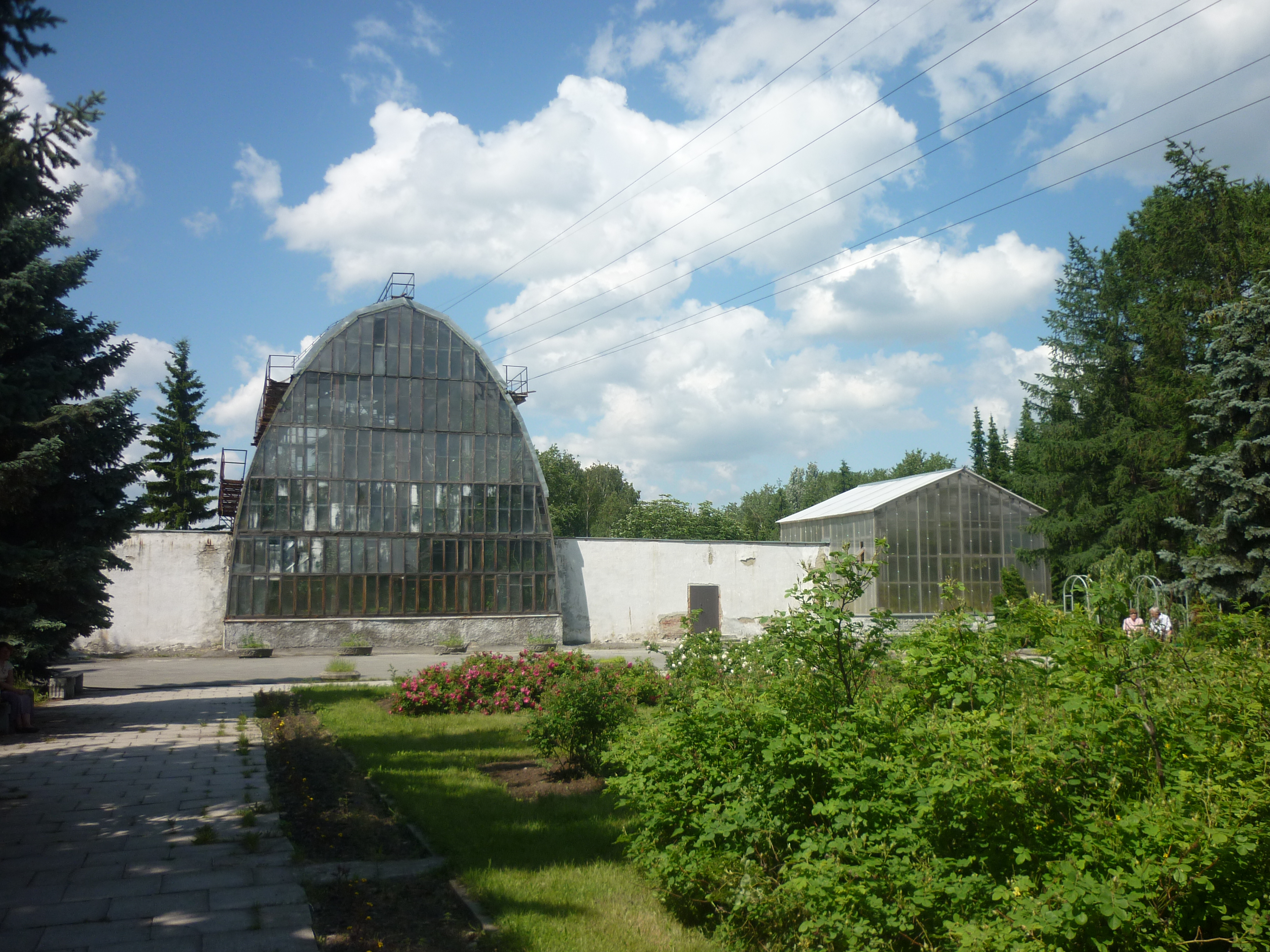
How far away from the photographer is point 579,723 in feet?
29.4

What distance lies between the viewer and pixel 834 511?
3375 cm

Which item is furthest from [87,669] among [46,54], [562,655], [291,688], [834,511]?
[834,511]

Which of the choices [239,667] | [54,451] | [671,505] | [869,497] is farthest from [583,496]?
[54,451]

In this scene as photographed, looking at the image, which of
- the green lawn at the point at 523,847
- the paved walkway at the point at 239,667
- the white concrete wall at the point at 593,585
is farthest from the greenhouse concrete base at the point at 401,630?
the green lawn at the point at 523,847

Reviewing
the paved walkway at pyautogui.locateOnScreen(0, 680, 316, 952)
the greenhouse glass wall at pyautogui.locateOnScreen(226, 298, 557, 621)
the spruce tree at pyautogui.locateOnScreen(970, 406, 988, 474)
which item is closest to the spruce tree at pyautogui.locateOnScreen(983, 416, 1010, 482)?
the spruce tree at pyautogui.locateOnScreen(970, 406, 988, 474)

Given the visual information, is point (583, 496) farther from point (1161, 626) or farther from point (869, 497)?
point (1161, 626)

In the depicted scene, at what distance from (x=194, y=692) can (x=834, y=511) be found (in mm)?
24524

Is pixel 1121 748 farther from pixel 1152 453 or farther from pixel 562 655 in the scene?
pixel 1152 453

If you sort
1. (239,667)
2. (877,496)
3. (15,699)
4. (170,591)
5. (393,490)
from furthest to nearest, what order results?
1. (877,496)
2. (393,490)
3. (170,591)
4. (239,667)
5. (15,699)

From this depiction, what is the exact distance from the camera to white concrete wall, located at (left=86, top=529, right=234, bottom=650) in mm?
25656

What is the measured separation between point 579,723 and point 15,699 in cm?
843

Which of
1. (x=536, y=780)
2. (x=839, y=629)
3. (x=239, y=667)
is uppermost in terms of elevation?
(x=839, y=629)

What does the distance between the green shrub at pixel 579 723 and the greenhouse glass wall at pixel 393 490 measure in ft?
64.3

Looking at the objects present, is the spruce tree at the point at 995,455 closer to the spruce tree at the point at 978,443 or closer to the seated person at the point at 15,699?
the spruce tree at the point at 978,443
